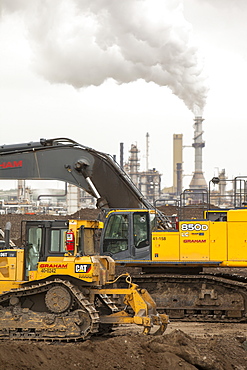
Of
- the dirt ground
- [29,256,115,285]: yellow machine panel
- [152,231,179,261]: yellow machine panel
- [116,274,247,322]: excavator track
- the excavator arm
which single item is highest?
the excavator arm

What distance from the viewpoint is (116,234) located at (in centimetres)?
1659

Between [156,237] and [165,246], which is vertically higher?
[156,237]

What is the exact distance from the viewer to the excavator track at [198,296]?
53.7 feet

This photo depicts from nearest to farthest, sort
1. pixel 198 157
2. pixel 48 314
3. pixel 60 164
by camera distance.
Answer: pixel 48 314
pixel 60 164
pixel 198 157

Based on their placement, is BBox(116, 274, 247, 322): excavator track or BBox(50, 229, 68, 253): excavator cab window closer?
BBox(50, 229, 68, 253): excavator cab window

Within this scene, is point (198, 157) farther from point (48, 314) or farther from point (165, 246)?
point (48, 314)

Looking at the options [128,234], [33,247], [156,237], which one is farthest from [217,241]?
[33,247]

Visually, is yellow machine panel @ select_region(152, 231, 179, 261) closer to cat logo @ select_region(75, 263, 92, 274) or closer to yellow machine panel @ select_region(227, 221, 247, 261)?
yellow machine panel @ select_region(227, 221, 247, 261)

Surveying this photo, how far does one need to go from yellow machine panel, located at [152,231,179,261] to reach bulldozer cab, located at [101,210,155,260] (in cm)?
16

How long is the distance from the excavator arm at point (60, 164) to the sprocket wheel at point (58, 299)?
3.92 meters

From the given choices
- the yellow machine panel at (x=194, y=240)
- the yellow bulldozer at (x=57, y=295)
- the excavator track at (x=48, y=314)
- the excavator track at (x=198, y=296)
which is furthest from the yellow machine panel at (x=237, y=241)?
the excavator track at (x=48, y=314)

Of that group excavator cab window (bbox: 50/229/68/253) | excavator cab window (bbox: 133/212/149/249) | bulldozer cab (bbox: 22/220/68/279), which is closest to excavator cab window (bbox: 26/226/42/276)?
bulldozer cab (bbox: 22/220/68/279)

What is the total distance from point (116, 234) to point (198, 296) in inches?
109

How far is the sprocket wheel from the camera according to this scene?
12.5m
